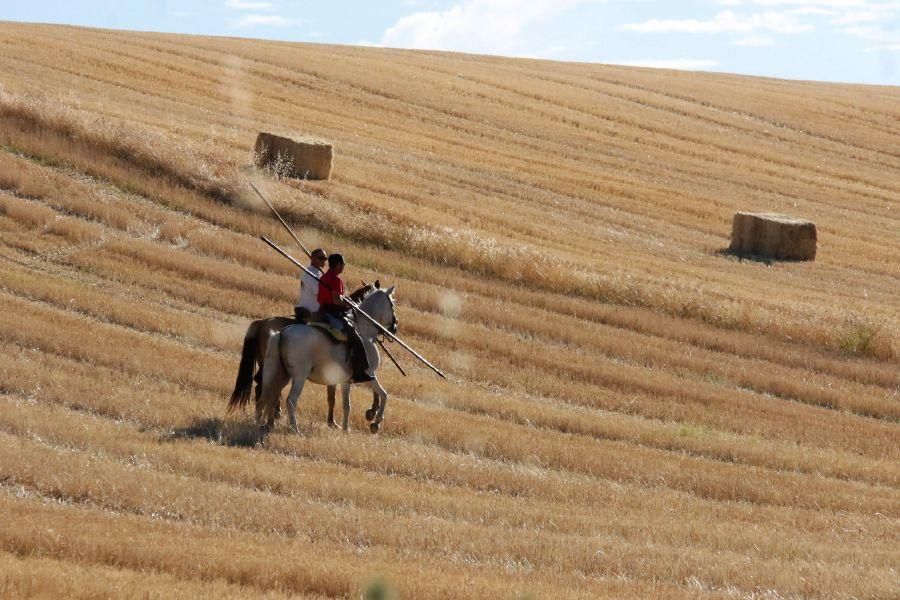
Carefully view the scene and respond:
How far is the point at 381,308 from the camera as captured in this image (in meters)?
14.9

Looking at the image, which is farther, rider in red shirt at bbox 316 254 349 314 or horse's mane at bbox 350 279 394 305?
horse's mane at bbox 350 279 394 305

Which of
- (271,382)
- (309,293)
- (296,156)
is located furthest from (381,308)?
(296,156)

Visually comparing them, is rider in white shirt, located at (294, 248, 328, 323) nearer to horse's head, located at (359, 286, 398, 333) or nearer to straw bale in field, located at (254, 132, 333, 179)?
horse's head, located at (359, 286, 398, 333)

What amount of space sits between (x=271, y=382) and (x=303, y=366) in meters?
0.40

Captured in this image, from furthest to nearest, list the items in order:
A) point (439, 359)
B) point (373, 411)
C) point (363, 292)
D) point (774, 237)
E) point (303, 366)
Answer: point (774, 237) < point (439, 359) < point (363, 292) < point (373, 411) < point (303, 366)

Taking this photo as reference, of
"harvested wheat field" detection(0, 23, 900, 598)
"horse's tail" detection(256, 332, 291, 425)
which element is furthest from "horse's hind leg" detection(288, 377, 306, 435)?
"harvested wheat field" detection(0, 23, 900, 598)

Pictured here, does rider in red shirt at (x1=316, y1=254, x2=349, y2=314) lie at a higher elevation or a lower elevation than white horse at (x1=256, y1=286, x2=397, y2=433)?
higher

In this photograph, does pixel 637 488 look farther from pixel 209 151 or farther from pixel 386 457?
pixel 209 151

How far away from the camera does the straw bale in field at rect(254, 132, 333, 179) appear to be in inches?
1078

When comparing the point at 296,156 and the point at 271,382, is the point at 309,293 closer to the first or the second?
the point at 271,382

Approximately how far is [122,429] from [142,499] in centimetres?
258

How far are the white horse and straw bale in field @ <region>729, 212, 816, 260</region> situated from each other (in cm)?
1635

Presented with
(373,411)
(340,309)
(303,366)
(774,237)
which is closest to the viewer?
(303,366)

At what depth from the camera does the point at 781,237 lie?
28.9 m
